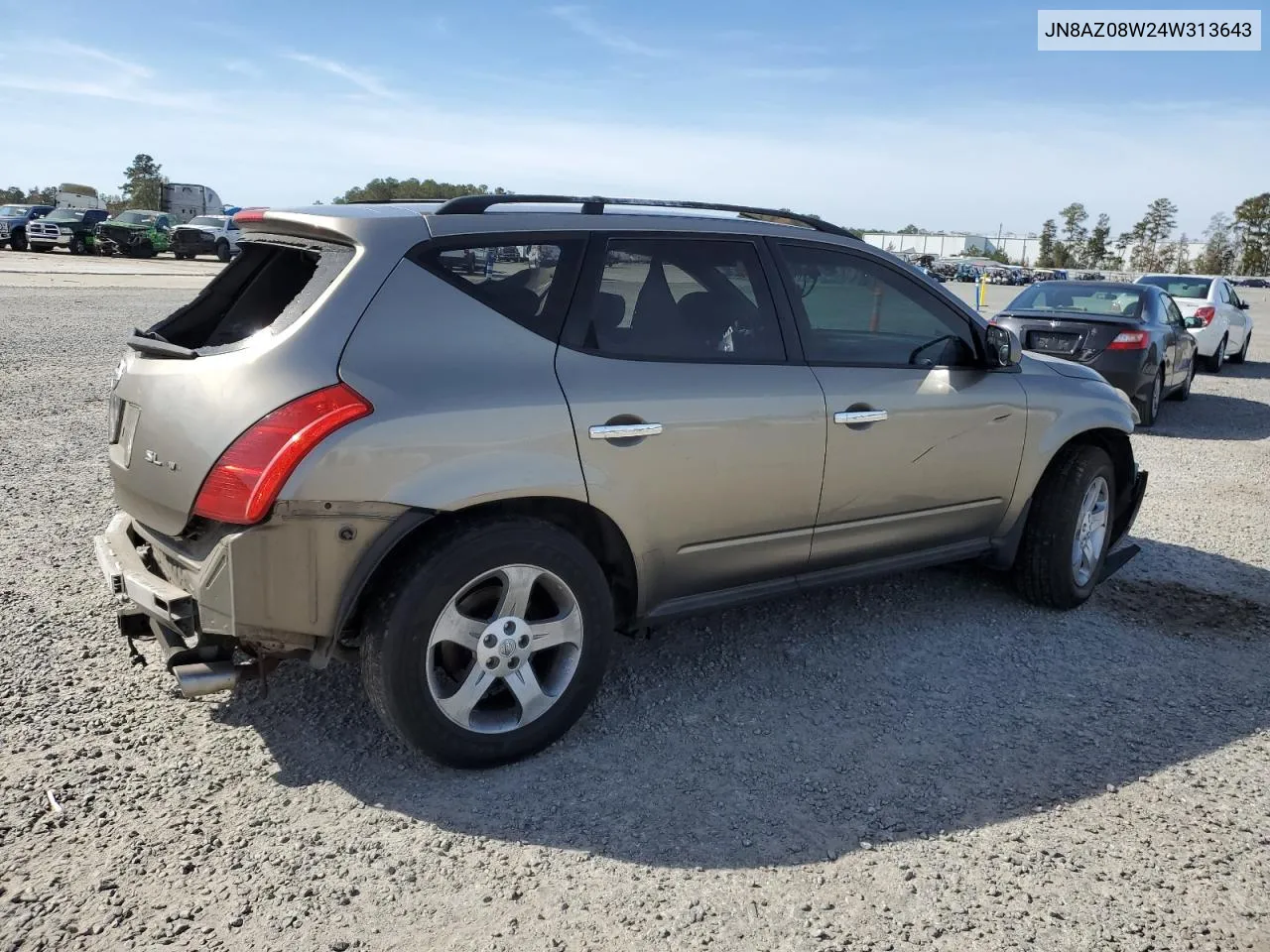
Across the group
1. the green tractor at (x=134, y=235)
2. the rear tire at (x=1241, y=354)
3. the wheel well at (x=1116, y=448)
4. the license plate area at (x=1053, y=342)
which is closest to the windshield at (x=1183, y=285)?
the rear tire at (x=1241, y=354)

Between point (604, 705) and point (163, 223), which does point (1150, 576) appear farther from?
point (163, 223)

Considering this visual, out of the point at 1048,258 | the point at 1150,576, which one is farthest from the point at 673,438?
the point at 1048,258

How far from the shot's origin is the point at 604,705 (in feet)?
12.7

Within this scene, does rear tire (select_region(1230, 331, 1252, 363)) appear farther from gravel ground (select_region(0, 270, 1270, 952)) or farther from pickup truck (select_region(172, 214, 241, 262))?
pickup truck (select_region(172, 214, 241, 262))

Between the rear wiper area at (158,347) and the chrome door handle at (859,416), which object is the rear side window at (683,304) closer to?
the chrome door handle at (859,416)

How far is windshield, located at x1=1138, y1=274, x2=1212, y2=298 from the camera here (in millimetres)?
15609

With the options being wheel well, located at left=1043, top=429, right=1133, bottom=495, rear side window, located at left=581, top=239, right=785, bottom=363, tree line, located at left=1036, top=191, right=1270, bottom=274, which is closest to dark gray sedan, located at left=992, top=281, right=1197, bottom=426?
wheel well, located at left=1043, top=429, right=1133, bottom=495

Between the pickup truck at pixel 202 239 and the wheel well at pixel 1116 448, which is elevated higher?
the pickup truck at pixel 202 239

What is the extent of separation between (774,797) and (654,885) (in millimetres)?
612

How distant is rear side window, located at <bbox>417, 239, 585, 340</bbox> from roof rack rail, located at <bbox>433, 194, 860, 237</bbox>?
0.21 metres

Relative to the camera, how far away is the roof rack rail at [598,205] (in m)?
3.50

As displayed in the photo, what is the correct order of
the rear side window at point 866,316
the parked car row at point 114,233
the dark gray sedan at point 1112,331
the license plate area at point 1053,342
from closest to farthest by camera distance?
the rear side window at point 866,316 < the dark gray sedan at point 1112,331 < the license plate area at point 1053,342 < the parked car row at point 114,233

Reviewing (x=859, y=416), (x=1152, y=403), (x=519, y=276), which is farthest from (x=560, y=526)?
(x=1152, y=403)

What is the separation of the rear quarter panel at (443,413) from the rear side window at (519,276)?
0.04 meters
